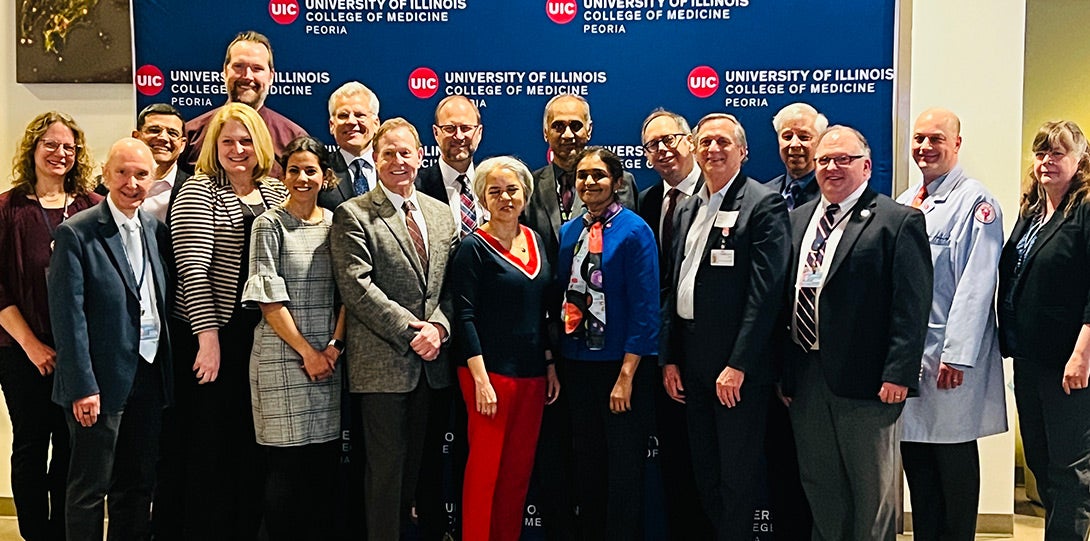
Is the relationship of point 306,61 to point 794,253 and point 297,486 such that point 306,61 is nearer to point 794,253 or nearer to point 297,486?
point 297,486

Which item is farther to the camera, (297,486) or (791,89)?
(791,89)

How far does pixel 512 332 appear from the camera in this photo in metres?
3.42

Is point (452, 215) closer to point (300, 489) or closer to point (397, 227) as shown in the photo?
point (397, 227)


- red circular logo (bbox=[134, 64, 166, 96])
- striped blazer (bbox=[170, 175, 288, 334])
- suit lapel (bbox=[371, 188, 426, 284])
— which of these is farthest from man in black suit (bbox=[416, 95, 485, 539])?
red circular logo (bbox=[134, 64, 166, 96])

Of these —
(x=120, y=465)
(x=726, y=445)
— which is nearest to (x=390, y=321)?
(x=120, y=465)

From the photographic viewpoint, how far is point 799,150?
3.82 metres

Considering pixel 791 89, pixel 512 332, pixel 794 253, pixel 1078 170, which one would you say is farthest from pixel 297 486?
pixel 1078 170

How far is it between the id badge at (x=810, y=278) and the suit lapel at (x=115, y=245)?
238 centimetres

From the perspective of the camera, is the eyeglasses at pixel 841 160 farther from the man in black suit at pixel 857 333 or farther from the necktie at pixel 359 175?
the necktie at pixel 359 175

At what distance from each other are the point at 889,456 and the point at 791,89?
192 cm

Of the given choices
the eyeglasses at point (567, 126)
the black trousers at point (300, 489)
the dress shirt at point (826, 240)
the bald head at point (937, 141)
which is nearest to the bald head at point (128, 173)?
the black trousers at point (300, 489)

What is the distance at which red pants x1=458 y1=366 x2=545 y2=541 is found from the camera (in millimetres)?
3439

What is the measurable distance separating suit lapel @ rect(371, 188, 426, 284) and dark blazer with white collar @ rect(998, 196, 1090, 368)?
229cm

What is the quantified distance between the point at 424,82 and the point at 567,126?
3.39 ft
